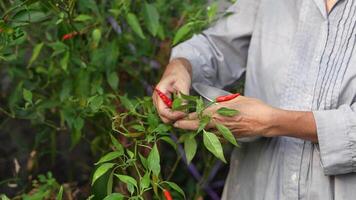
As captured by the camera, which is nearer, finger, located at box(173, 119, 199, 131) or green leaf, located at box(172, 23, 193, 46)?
finger, located at box(173, 119, 199, 131)

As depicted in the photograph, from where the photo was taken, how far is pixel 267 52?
1479 mm

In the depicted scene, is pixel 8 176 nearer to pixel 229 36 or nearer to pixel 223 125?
pixel 229 36

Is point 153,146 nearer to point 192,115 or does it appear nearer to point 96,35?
point 192,115

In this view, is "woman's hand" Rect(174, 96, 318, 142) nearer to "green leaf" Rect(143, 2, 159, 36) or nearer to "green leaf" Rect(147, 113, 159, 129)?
"green leaf" Rect(147, 113, 159, 129)

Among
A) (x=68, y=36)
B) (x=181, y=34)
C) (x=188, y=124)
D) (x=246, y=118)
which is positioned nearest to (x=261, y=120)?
(x=246, y=118)

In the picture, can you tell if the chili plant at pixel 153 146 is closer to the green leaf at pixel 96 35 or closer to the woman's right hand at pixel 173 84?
the woman's right hand at pixel 173 84

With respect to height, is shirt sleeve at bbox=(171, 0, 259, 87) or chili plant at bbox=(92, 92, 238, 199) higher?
shirt sleeve at bbox=(171, 0, 259, 87)

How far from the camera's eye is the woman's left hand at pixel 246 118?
1.31m

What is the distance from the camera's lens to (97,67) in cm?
182

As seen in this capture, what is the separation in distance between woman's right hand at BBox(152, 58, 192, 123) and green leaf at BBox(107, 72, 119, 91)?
30 cm

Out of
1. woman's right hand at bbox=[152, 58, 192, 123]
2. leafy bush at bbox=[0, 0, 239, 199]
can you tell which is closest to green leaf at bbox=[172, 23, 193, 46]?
leafy bush at bbox=[0, 0, 239, 199]

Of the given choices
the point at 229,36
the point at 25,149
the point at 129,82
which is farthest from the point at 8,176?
the point at 229,36

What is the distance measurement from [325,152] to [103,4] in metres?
0.81

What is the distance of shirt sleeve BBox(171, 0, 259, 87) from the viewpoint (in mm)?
1561
